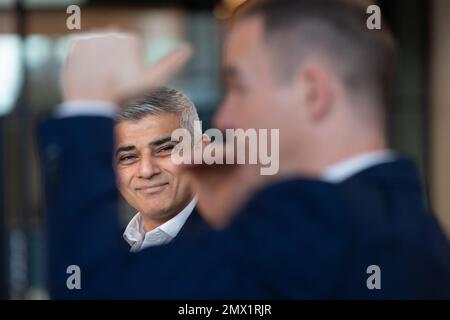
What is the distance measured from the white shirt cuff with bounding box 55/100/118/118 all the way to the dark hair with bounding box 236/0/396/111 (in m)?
0.25

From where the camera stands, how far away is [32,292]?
211 inches

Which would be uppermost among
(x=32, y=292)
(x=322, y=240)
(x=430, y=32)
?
(x=430, y=32)

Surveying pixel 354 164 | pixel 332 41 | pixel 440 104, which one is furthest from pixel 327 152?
pixel 440 104

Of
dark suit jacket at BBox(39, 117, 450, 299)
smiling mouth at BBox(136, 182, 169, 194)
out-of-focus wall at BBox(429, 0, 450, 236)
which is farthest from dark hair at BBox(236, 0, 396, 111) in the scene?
out-of-focus wall at BBox(429, 0, 450, 236)

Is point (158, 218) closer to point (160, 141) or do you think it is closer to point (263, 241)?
point (160, 141)

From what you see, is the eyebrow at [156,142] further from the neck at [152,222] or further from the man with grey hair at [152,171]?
the neck at [152,222]

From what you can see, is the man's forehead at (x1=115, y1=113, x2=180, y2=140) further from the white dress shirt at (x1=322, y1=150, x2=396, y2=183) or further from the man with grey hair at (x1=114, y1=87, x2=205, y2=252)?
the white dress shirt at (x1=322, y1=150, x2=396, y2=183)

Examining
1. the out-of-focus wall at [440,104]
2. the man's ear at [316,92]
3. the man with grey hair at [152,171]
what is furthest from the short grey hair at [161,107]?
the out-of-focus wall at [440,104]

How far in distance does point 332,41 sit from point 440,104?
4.73m

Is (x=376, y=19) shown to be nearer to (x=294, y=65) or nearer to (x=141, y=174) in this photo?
(x=294, y=65)

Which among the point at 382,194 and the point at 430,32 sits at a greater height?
the point at 430,32

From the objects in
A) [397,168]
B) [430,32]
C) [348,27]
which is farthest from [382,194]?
[430,32]

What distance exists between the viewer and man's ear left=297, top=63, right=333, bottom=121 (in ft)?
4.33

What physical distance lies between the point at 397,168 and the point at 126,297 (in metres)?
0.41
